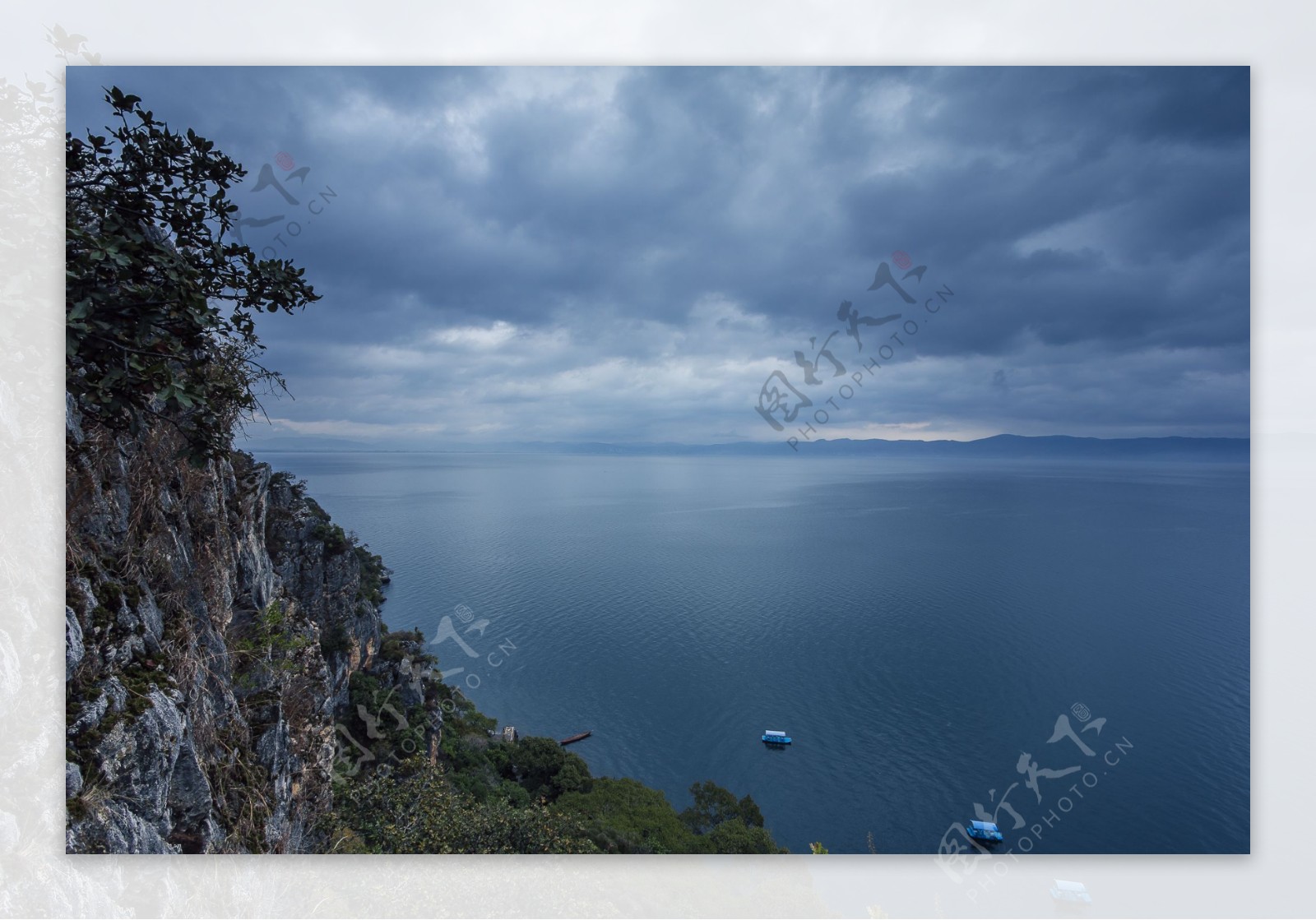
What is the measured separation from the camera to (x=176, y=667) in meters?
2.74

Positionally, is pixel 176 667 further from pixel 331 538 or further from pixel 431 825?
pixel 331 538

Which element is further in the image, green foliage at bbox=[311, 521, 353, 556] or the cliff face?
green foliage at bbox=[311, 521, 353, 556]

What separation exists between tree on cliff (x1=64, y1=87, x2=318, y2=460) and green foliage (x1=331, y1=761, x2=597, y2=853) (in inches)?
120

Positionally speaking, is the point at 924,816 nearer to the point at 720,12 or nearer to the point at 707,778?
the point at 707,778

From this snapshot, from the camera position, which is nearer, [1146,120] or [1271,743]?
[1271,743]

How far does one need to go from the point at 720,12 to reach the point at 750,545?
20.0m

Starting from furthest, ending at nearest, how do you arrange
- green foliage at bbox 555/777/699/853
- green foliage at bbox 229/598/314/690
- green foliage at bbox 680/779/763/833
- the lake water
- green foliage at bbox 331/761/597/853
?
green foliage at bbox 680/779/763/833, the lake water, green foliage at bbox 555/777/699/853, green foliage at bbox 331/761/597/853, green foliage at bbox 229/598/314/690

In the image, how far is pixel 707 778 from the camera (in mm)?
12219

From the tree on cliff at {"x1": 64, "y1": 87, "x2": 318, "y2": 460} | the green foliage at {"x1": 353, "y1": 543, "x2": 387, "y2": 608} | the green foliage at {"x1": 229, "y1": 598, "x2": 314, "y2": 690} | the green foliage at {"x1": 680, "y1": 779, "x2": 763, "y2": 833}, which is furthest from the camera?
the green foliage at {"x1": 353, "y1": 543, "x2": 387, "y2": 608}

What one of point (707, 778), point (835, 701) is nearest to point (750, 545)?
point (835, 701)

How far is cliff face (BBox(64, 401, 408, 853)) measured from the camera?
246 cm

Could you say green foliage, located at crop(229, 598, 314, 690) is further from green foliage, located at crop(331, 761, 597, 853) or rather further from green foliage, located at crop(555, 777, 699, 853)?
green foliage, located at crop(555, 777, 699, 853)

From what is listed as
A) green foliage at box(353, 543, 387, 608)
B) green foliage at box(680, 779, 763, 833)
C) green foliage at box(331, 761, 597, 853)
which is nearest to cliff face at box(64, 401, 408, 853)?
green foliage at box(331, 761, 597, 853)

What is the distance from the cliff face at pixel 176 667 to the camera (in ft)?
8.08
